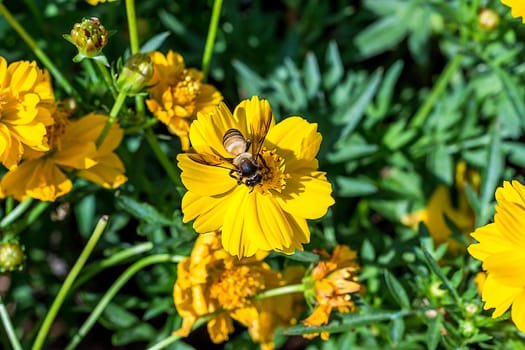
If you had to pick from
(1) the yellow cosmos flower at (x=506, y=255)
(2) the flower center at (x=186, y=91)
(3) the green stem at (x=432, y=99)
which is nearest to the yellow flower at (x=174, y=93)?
(2) the flower center at (x=186, y=91)

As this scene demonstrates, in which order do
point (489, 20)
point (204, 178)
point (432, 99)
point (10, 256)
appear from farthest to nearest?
point (432, 99), point (489, 20), point (10, 256), point (204, 178)

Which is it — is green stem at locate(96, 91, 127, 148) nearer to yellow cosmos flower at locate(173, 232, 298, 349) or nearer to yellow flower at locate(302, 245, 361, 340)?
yellow cosmos flower at locate(173, 232, 298, 349)

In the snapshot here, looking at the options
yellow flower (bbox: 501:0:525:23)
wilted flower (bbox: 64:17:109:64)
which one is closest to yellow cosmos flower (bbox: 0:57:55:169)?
wilted flower (bbox: 64:17:109:64)

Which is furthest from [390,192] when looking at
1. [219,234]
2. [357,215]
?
[219,234]

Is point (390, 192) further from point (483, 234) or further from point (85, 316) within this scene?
point (85, 316)

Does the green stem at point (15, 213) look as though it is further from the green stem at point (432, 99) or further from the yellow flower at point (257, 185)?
the green stem at point (432, 99)

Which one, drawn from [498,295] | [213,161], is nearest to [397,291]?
[498,295]

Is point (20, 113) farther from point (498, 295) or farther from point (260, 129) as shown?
point (498, 295)
